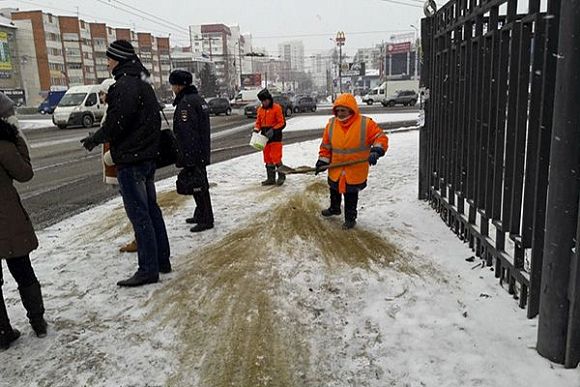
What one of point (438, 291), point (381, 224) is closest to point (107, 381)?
point (438, 291)

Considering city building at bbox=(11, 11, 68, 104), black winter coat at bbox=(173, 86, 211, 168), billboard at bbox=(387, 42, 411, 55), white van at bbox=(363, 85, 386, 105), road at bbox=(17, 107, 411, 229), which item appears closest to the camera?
black winter coat at bbox=(173, 86, 211, 168)

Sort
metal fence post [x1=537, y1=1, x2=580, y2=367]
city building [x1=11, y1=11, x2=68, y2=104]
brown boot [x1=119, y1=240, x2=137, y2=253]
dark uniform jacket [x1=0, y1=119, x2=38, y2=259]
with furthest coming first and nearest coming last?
city building [x1=11, y1=11, x2=68, y2=104]
brown boot [x1=119, y1=240, x2=137, y2=253]
dark uniform jacket [x1=0, y1=119, x2=38, y2=259]
metal fence post [x1=537, y1=1, x2=580, y2=367]

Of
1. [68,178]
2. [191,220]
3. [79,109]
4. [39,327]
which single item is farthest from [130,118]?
[79,109]

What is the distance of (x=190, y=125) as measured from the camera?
5664 millimetres

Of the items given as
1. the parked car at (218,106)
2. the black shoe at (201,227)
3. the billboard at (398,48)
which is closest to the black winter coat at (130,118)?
the black shoe at (201,227)

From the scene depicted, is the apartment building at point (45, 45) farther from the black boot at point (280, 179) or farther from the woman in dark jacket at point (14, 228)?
the woman in dark jacket at point (14, 228)

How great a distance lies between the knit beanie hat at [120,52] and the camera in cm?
417

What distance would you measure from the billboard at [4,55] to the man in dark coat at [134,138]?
8290 centimetres

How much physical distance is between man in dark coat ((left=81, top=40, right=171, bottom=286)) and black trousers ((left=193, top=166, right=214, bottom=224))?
1460mm

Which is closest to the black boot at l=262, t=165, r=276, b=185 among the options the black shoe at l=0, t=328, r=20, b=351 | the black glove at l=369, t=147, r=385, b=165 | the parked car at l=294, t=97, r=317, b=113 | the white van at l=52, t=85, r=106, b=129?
the black glove at l=369, t=147, r=385, b=165

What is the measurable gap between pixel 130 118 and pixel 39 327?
1.68m

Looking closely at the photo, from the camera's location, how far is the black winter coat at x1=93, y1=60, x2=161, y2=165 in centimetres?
404

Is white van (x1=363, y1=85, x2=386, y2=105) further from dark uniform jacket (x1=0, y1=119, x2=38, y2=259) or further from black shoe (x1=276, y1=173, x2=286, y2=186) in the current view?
dark uniform jacket (x1=0, y1=119, x2=38, y2=259)

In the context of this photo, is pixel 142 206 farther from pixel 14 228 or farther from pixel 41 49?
pixel 41 49
